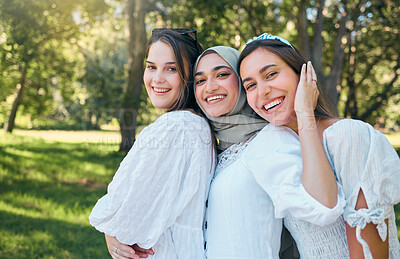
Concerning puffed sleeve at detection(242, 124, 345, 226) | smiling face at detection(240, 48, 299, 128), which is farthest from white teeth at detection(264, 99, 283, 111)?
puffed sleeve at detection(242, 124, 345, 226)

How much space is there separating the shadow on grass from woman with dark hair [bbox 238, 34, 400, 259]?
3.46m

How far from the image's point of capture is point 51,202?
21.1ft

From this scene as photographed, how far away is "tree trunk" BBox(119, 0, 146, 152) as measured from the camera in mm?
8531

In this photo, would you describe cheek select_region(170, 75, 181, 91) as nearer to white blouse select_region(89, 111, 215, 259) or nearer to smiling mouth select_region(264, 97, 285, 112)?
white blouse select_region(89, 111, 215, 259)

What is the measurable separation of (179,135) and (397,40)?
11.7 meters

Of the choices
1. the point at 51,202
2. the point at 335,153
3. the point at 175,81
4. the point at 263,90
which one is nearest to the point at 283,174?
the point at 335,153

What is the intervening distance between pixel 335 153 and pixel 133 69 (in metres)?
8.36

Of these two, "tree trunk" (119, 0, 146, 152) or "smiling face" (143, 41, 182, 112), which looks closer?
"smiling face" (143, 41, 182, 112)

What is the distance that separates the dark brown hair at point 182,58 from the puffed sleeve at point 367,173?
1.11m

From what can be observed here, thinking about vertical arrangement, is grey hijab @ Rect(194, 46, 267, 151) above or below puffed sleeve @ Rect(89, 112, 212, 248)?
above

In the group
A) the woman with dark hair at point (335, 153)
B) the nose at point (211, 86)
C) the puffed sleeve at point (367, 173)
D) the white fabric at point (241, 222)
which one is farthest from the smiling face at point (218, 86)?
the puffed sleeve at point (367, 173)

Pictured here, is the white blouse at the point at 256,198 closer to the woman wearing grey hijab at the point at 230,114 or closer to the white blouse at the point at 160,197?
the white blouse at the point at 160,197

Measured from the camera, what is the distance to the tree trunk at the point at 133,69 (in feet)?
28.0

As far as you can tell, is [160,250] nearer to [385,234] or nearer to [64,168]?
[385,234]
